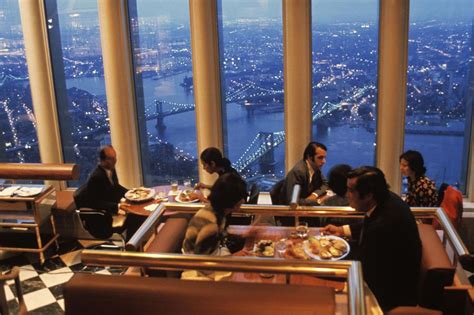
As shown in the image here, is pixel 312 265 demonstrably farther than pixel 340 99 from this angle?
No

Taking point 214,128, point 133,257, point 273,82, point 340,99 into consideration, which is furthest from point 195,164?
point 133,257

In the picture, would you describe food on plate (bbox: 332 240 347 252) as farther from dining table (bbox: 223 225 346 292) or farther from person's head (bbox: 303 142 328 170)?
person's head (bbox: 303 142 328 170)

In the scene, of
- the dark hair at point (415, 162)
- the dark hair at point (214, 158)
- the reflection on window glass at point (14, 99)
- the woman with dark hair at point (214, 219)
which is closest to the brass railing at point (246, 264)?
the woman with dark hair at point (214, 219)

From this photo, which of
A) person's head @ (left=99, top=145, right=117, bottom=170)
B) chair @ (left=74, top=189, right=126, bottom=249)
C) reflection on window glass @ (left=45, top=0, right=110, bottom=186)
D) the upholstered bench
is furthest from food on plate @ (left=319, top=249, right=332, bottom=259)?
reflection on window glass @ (left=45, top=0, right=110, bottom=186)

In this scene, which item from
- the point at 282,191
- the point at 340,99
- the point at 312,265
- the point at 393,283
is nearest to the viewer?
the point at 312,265

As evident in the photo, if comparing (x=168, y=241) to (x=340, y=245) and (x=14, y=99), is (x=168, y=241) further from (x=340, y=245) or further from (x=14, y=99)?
(x=14, y=99)

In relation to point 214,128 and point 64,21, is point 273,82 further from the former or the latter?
point 64,21

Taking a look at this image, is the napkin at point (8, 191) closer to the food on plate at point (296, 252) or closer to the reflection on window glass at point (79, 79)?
the reflection on window glass at point (79, 79)
